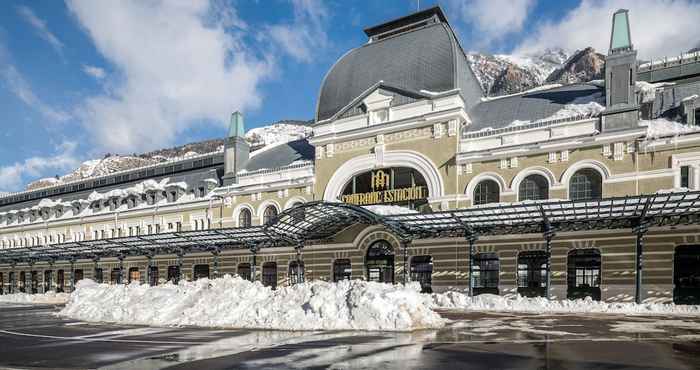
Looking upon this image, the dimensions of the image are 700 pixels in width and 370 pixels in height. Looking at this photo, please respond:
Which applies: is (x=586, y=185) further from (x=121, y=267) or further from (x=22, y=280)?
(x=22, y=280)

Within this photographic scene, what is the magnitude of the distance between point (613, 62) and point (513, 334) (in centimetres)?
1954

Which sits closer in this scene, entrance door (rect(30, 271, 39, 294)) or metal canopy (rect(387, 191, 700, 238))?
metal canopy (rect(387, 191, 700, 238))

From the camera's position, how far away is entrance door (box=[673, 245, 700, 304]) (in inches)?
951

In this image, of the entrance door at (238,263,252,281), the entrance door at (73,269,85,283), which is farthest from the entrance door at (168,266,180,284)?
the entrance door at (73,269,85,283)

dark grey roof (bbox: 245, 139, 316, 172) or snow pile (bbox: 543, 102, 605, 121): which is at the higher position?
snow pile (bbox: 543, 102, 605, 121)

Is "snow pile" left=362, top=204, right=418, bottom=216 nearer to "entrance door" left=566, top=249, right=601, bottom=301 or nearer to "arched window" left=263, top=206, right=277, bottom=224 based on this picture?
"entrance door" left=566, top=249, right=601, bottom=301

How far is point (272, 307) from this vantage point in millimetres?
20234

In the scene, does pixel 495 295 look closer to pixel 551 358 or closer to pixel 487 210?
pixel 487 210

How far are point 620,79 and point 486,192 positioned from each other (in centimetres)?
977

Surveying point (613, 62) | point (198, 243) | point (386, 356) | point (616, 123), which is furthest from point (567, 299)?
point (198, 243)

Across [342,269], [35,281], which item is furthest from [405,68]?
[35,281]

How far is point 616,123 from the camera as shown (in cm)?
2683

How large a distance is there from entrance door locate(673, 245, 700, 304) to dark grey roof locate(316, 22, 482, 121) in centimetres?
1579

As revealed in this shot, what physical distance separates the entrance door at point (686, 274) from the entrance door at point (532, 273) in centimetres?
617
